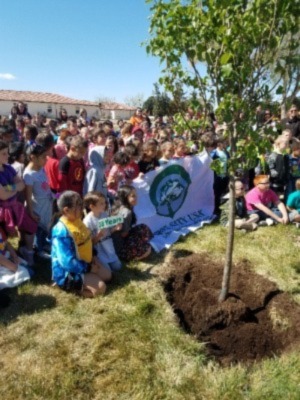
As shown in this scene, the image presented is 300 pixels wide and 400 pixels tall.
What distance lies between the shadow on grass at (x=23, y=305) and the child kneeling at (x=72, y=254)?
0.88ft

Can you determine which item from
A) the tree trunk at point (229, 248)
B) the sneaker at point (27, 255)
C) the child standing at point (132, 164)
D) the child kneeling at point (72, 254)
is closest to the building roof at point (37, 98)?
the child standing at point (132, 164)

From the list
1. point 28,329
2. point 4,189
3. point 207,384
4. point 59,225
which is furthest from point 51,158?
point 207,384

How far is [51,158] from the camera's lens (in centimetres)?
611

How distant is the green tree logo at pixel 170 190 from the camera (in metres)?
6.71

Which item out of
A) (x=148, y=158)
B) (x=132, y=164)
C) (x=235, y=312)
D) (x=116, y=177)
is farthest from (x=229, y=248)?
(x=148, y=158)

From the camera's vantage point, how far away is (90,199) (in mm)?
4828

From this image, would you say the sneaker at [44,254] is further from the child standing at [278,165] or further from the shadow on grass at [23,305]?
the child standing at [278,165]

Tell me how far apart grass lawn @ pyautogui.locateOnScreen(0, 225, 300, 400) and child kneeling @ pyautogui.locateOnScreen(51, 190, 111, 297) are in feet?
0.51

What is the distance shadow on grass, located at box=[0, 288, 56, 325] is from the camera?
412cm

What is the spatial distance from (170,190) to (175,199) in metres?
0.24

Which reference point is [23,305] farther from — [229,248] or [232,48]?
[232,48]

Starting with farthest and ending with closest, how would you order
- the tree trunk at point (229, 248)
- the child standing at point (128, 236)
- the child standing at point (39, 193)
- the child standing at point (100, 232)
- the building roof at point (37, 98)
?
the building roof at point (37, 98) < the child standing at point (128, 236) < the child standing at point (39, 193) < the child standing at point (100, 232) < the tree trunk at point (229, 248)

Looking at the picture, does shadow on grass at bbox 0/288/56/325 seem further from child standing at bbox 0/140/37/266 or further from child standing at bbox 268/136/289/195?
child standing at bbox 268/136/289/195

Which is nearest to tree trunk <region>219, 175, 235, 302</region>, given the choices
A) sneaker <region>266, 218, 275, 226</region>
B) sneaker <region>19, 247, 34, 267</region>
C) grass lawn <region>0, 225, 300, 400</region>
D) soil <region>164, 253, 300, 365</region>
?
soil <region>164, 253, 300, 365</region>
